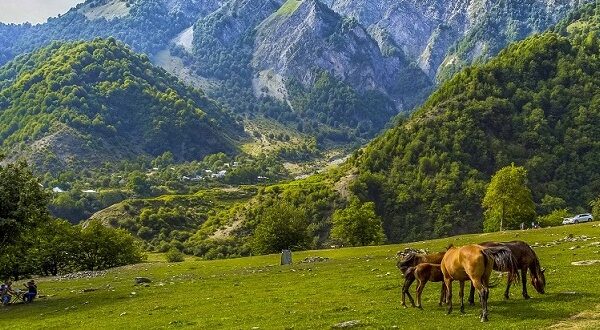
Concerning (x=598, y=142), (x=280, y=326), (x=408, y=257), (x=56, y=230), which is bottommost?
(x=280, y=326)

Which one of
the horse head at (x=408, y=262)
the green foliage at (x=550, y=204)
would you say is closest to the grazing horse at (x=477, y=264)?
the horse head at (x=408, y=262)

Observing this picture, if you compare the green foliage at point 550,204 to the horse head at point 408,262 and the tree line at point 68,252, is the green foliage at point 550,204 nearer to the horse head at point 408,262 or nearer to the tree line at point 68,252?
the tree line at point 68,252

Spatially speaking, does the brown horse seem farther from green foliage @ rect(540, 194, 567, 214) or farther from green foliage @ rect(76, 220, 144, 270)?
green foliage @ rect(540, 194, 567, 214)

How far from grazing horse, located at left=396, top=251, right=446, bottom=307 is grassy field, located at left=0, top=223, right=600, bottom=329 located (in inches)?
39.1

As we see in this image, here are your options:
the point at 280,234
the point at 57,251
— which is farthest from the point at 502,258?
the point at 280,234

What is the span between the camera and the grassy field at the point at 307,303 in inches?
960

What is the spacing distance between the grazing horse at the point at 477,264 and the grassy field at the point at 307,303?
1252mm

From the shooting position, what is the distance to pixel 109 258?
105438 mm

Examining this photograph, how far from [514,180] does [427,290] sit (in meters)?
81.7

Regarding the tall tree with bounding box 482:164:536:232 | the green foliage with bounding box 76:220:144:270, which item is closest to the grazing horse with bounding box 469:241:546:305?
the tall tree with bounding box 482:164:536:232

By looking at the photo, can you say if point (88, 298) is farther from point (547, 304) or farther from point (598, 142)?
point (598, 142)

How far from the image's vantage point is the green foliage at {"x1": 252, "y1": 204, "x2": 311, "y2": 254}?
390 ft

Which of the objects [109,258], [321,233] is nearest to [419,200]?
[321,233]

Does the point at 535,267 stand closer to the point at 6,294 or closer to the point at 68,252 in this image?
the point at 6,294
